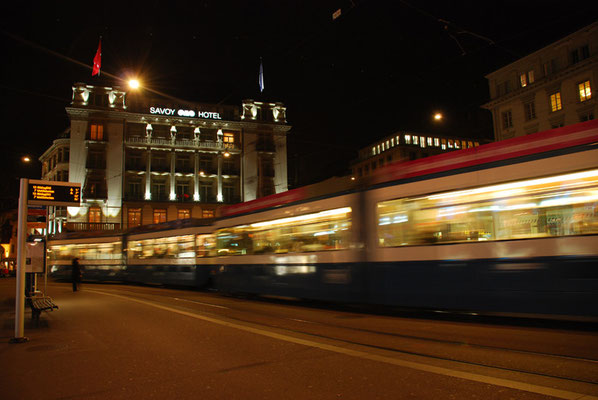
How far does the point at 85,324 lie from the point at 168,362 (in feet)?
15.1

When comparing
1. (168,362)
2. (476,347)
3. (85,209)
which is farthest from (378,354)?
(85,209)

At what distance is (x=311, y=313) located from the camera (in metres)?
11.1

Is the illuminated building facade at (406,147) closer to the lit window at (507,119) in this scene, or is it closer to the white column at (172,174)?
the lit window at (507,119)

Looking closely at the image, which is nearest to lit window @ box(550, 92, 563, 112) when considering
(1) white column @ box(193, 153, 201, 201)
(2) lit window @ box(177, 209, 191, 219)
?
(1) white column @ box(193, 153, 201, 201)

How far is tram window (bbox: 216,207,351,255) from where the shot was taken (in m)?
10.9

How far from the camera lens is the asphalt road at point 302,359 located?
15.8ft

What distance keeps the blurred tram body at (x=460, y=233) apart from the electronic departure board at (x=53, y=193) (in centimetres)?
555

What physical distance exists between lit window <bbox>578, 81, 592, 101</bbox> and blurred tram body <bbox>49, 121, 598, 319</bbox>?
29071mm

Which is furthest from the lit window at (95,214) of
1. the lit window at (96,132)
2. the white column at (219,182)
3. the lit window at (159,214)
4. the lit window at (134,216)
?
the white column at (219,182)

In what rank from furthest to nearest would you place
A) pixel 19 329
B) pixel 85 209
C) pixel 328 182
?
pixel 85 209 → pixel 328 182 → pixel 19 329

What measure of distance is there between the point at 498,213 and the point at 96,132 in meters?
48.6

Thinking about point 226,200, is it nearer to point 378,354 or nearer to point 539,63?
point 539,63

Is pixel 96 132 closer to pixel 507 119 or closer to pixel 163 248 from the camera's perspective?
pixel 163 248

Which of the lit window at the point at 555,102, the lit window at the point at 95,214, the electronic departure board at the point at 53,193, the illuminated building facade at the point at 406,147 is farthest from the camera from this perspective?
the illuminated building facade at the point at 406,147
